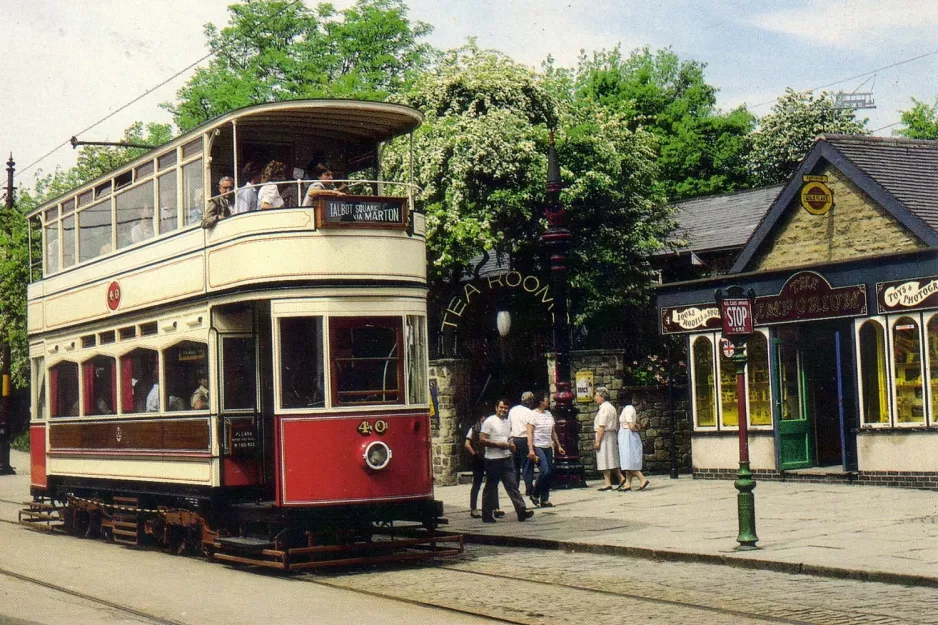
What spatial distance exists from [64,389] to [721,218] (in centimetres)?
1957

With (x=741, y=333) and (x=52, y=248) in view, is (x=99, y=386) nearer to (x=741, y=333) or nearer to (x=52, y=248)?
(x=52, y=248)

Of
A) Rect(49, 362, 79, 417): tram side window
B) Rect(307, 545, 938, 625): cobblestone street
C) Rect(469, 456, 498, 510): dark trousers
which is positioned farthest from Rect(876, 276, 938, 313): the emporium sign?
Rect(49, 362, 79, 417): tram side window

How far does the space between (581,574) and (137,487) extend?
655 centimetres

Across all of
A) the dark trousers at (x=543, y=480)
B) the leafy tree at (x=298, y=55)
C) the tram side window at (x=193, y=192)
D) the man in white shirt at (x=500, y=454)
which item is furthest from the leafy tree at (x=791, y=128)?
the tram side window at (x=193, y=192)

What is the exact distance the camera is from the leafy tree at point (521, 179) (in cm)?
3009

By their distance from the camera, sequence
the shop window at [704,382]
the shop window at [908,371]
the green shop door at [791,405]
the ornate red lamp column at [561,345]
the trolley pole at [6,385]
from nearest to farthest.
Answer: the shop window at [908,371] → the green shop door at [791,405] → the ornate red lamp column at [561,345] → the shop window at [704,382] → the trolley pole at [6,385]

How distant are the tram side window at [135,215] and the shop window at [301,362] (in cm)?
369

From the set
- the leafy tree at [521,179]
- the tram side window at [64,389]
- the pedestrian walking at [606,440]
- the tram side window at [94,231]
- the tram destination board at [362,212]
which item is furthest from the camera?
the leafy tree at [521,179]

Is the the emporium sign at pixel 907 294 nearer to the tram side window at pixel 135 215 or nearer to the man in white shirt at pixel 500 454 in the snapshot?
the man in white shirt at pixel 500 454

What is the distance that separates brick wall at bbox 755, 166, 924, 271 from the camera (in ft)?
71.8

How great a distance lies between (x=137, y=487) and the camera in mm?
17484

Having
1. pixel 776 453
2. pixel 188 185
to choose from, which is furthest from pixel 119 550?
pixel 776 453

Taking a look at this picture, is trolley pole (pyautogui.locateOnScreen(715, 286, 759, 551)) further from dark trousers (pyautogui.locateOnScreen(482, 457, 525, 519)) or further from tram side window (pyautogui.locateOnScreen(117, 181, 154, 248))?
tram side window (pyautogui.locateOnScreen(117, 181, 154, 248))

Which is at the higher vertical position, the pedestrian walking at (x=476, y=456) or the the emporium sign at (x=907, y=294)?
the the emporium sign at (x=907, y=294)
